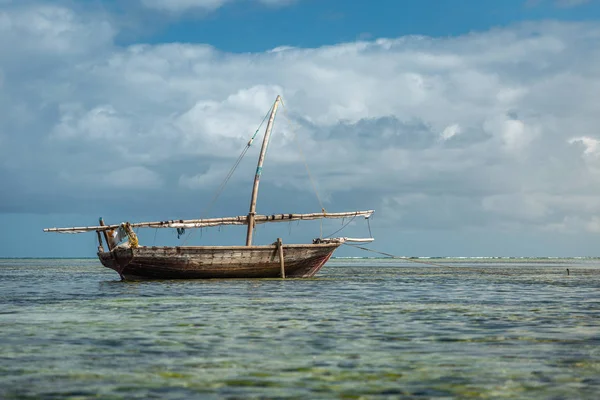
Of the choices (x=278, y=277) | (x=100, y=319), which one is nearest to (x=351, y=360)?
(x=100, y=319)

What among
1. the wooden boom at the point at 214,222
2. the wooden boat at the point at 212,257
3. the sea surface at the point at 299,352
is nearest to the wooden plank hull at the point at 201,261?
the wooden boat at the point at 212,257

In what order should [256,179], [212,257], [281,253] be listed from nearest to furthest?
[212,257], [281,253], [256,179]

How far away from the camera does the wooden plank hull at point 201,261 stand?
132 ft

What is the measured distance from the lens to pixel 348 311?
21875 mm

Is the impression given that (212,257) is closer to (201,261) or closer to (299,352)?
(201,261)

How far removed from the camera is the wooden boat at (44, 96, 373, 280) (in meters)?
40.2

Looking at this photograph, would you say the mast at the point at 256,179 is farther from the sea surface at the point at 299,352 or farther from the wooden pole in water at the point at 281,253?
the sea surface at the point at 299,352

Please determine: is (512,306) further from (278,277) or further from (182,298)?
(278,277)

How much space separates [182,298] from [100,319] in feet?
27.6

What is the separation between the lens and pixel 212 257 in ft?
133

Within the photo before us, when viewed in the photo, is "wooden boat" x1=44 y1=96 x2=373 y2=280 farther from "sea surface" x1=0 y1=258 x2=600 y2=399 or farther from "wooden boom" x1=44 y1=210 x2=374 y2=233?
"sea surface" x1=0 y1=258 x2=600 y2=399

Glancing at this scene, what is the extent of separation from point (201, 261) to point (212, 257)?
0.66m

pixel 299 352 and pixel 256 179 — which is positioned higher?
pixel 256 179

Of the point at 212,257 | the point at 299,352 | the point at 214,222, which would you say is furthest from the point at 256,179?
the point at 299,352
